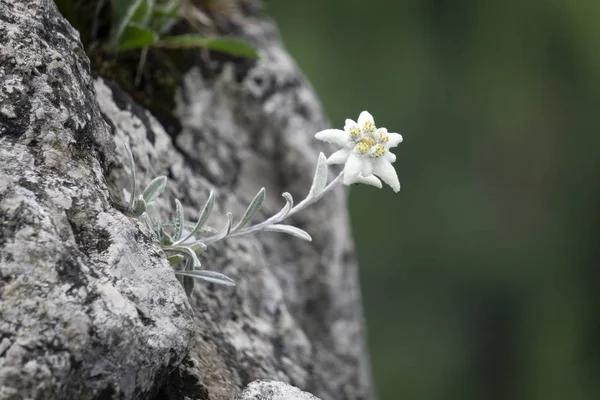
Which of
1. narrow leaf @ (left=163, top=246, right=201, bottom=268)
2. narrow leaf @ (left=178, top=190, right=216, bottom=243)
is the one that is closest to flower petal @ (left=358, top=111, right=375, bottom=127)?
narrow leaf @ (left=178, top=190, right=216, bottom=243)

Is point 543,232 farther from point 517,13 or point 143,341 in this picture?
point 143,341

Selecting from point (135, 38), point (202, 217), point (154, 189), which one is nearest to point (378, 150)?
point (202, 217)

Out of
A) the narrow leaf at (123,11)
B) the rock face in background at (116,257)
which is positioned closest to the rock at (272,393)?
the rock face in background at (116,257)

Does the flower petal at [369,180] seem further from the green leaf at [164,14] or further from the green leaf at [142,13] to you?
the green leaf at [164,14]

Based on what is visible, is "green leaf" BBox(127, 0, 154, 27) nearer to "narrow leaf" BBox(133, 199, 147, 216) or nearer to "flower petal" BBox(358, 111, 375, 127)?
"narrow leaf" BBox(133, 199, 147, 216)

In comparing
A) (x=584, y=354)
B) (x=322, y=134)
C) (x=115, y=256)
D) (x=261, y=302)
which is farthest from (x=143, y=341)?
(x=584, y=354)

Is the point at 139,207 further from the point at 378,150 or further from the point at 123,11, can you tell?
the point at 123,11
